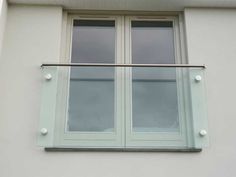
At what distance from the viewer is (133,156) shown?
11.5 ft

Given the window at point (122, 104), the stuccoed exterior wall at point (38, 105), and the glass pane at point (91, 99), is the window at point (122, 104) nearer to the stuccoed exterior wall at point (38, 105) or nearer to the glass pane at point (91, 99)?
the glass pane at point (91, 99)

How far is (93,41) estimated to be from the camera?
421 centimetres

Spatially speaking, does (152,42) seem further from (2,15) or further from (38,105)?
(2,15)

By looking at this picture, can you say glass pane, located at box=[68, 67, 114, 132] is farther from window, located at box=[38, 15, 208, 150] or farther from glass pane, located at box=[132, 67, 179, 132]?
glass pane, located at box=[132, 67, 179, 132]

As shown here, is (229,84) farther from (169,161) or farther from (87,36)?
(87,36)

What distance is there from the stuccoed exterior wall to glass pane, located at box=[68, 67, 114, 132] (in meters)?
0.27

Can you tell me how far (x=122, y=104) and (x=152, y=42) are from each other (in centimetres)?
93

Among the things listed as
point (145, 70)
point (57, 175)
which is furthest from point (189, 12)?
point (57, 175)

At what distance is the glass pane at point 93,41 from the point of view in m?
4.10

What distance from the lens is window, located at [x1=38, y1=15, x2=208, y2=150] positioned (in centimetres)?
356

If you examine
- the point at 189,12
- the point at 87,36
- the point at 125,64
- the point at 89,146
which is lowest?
the point at 89,146

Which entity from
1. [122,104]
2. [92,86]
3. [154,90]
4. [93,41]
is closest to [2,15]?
[93,41]

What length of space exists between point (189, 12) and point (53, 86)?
173cm

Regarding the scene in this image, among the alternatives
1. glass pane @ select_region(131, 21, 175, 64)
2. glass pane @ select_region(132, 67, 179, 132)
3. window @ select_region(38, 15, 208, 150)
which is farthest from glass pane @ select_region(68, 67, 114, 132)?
glass pane @ select_region(131, 21, 175, 64)
